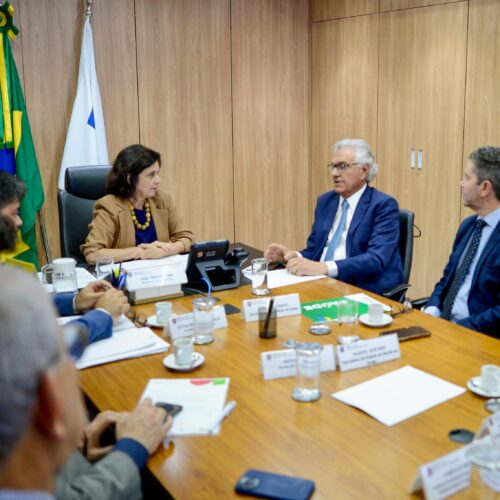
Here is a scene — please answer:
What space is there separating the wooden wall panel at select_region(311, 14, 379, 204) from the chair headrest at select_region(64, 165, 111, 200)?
2420mm

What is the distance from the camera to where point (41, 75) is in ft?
15.0

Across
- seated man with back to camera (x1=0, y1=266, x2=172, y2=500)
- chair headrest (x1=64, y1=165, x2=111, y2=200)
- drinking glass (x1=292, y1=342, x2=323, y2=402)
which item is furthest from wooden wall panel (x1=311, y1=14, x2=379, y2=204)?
seated man with back to camera (x1=0, y1=266, x2=172, y2=500)

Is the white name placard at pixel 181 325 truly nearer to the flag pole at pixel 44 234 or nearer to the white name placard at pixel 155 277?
the white name placard at pixel 155 277

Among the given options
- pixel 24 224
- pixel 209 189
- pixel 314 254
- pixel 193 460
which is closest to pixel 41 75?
pixel 24 224

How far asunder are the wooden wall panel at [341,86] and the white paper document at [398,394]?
3638 mm

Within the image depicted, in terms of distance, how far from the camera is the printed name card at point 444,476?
1.21 meters

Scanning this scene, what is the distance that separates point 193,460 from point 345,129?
14.5 ft

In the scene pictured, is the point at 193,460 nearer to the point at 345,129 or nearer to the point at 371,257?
the point at 371,257

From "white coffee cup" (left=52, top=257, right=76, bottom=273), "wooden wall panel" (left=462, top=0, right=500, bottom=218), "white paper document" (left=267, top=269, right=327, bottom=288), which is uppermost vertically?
"wooden wall panel" (left=462, top=0, right=500, bottom=218)

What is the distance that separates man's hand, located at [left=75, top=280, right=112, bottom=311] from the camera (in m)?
2.34

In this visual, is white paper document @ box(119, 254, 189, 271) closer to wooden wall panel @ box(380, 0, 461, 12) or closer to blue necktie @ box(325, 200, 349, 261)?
blue necktie @ box(325, 200, 349, 261)

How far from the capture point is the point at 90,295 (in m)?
2.34

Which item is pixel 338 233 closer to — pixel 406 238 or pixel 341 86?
pixel 406 238

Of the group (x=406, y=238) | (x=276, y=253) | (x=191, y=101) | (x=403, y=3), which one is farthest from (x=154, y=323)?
(x=403, y=3)
